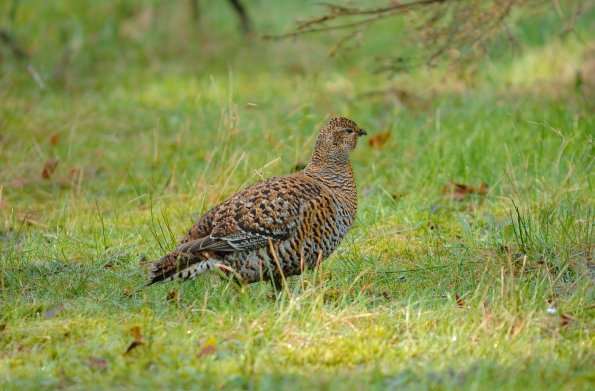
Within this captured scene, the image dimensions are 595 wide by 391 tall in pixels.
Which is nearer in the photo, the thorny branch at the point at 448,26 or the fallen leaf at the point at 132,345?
the fallen leaf at the point at 132,345

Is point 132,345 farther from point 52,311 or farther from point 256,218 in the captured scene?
point 256,218

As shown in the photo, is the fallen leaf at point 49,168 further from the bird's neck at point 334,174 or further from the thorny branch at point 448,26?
the bird's neck at point 334,174

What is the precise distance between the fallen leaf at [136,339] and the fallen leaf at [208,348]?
284mm

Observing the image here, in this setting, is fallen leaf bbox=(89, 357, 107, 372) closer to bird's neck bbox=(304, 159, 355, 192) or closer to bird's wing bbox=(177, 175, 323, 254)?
bird's wing bbox=(177, 175, 323, 254)

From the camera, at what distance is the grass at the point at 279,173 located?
433 centimetres

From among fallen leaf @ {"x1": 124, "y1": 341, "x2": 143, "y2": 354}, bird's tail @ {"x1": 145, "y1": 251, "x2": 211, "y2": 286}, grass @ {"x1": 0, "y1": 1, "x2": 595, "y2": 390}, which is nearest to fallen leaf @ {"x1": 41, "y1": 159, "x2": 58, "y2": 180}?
grass @ {"x1": 0, "y1": 1, "x2": 595, "y2": 390}

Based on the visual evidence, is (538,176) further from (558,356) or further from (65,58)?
(65,58)

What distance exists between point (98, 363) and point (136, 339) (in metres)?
0.28

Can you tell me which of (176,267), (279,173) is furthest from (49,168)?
(176,267)

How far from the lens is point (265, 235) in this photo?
5.21m

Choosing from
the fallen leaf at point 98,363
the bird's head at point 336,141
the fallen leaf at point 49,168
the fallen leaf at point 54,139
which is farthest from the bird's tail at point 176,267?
the fallen leaf at point 54,139

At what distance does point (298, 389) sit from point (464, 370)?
2.46ft

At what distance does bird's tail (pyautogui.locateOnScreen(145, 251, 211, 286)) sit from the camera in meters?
5.13

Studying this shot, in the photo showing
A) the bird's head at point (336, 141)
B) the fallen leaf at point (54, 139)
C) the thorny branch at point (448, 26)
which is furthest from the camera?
the fallen leaf at point (54, 139)
